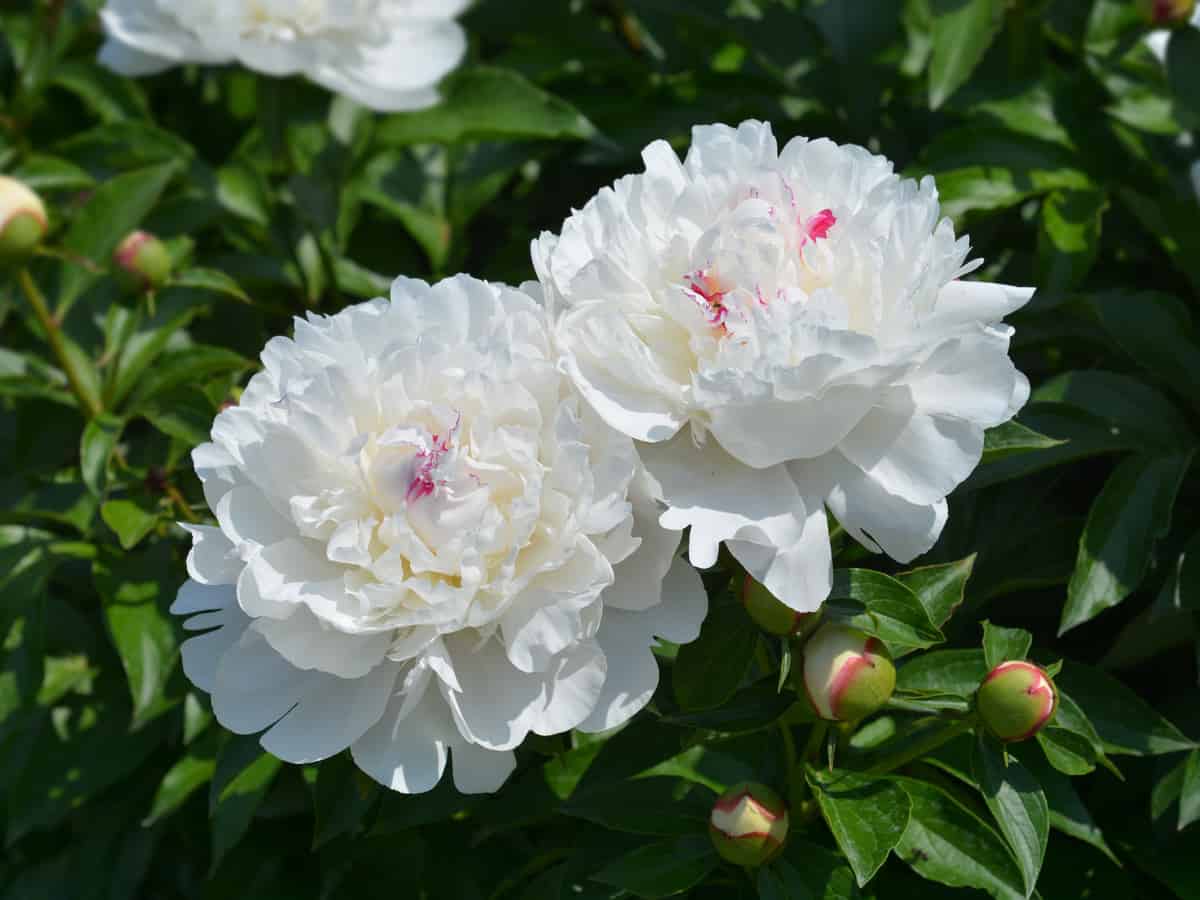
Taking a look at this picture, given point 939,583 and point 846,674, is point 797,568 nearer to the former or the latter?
point 846,674

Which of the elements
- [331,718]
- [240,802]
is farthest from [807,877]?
[240,802]

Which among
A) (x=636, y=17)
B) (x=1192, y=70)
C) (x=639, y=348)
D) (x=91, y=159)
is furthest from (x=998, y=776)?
(x=91, y=159)

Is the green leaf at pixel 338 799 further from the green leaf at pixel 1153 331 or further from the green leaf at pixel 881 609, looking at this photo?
the green leaf at pixel 1153 331

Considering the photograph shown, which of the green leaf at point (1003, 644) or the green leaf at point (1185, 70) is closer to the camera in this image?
the green leaf at point (1003, 644)

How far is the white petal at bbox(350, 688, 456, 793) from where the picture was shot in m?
0.93

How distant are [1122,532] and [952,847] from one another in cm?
36

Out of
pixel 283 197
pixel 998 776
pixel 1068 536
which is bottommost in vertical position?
pixel 283 197

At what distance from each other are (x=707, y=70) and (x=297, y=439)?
43.5 inches

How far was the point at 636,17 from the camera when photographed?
2035mm

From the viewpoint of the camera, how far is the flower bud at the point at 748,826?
1.05 meters

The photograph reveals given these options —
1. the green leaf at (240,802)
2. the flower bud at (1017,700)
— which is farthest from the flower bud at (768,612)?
the green leaf at (240,802)

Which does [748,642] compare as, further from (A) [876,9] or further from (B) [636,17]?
(B) [636,17]

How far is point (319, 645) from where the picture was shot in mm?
911

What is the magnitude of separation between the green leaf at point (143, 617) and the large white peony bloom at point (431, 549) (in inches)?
21.3
